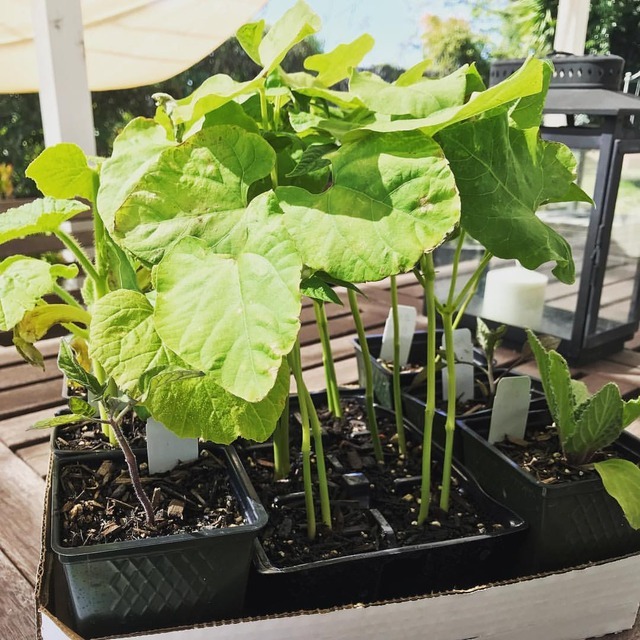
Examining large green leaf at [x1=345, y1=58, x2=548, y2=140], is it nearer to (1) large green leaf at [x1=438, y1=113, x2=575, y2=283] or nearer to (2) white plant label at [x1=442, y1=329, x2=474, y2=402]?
(1) large green leaf at [x1=438, y1=113, x2=575, y2=283]

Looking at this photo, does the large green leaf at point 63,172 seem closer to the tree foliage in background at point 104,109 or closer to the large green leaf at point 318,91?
the large green leaf at point 318,91

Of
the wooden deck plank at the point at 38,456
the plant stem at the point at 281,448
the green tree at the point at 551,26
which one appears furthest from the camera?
the green tree at the point at 551,26

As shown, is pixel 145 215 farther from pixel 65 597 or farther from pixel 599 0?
pixel 599 0

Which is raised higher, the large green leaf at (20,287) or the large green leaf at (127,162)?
the large green leaf at (127,162)

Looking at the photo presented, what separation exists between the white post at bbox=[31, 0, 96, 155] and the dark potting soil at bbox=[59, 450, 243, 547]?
A: 925 mm

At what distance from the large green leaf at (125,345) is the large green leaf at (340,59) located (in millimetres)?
240

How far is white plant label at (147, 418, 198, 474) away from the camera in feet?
1.93

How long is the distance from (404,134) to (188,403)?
24 centimetres

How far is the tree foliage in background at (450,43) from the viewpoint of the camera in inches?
230

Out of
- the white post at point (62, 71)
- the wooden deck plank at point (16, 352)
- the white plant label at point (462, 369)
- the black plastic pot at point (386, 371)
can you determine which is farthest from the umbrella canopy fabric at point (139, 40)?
the white plant label at point (462, 369)

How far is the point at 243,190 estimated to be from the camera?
45 cm

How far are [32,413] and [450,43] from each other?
5.98 metres

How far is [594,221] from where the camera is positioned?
1052mm

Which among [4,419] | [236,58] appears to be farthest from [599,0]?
[4,419]
